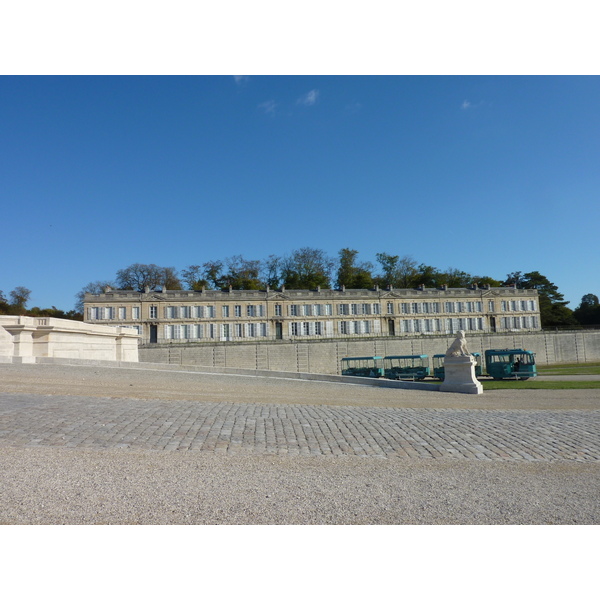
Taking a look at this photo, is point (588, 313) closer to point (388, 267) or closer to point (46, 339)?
point (388, 267)

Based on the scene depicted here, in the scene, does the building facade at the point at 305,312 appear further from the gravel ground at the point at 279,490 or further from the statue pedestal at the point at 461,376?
the gravel ground at the point at 279,490

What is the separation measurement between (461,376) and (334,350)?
107 ft

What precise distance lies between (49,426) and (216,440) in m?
2.57

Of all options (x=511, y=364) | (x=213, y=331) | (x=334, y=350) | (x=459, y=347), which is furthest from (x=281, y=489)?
(x=213, y=331)

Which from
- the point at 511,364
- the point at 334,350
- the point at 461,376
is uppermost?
the point at 334,350

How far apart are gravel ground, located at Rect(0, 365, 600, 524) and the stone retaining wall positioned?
4280 centimetres

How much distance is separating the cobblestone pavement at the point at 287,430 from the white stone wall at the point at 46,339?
10.1 meters

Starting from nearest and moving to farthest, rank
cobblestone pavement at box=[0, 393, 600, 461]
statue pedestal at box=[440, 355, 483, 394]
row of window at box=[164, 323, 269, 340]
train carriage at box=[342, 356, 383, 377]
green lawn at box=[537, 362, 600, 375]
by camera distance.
→ cobblestone pavement at box=[0, 393, 600, 461] → statue pedestal at box=[440, 355, 483, 394] → green lawn at box=[537, 362, 600, 375] → train carriage at box=[342, 356, 383, 377] → row of window at box=[164, 323, 269, 340]

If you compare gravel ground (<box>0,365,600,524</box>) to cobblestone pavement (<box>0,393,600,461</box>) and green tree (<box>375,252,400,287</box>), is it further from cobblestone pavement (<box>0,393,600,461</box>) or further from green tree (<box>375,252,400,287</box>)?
green tree (<box>375,252,400,287</box>)

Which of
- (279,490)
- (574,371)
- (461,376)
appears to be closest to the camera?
(279,490)

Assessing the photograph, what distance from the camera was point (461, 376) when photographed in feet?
60.6

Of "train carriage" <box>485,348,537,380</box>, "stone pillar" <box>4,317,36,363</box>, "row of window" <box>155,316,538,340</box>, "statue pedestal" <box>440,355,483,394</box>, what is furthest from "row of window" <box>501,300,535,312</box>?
"stone pillar" <box>4,317,36,363</box>

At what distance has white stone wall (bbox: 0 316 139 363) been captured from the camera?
18.8 meters

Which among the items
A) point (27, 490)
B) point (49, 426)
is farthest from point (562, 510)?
point (49, 426)
